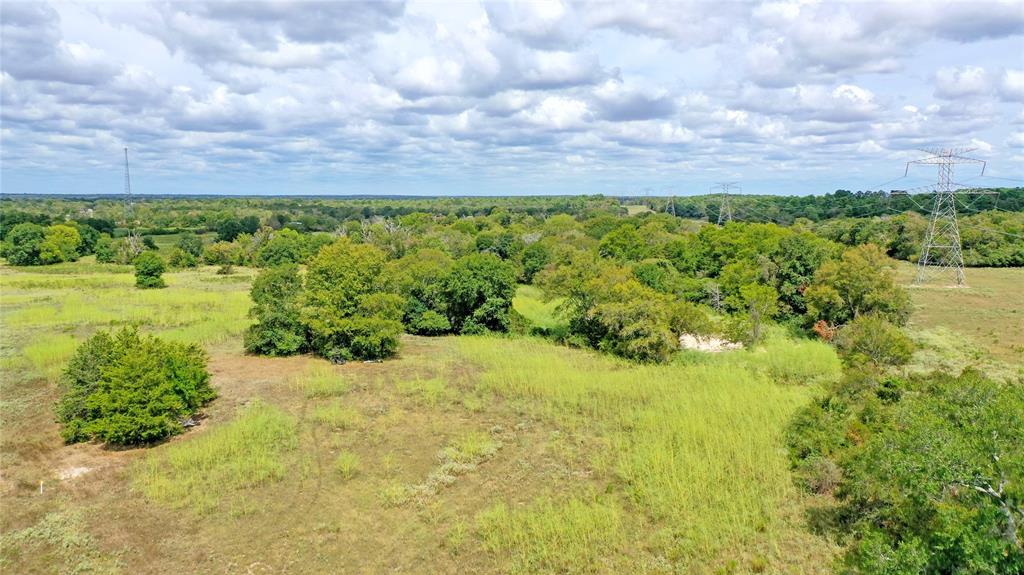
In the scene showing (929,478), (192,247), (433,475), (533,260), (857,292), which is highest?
(857,292)

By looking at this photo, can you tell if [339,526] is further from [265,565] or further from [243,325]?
[243,325]

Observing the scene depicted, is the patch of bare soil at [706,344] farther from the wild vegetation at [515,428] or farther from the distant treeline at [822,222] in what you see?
the distant treeline at [822,222]

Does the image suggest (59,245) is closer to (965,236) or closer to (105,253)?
(105,253)

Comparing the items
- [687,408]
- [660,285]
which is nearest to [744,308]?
[660,285]

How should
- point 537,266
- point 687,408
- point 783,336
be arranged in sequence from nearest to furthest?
point 687,408 < point 783,336 < point 537,266

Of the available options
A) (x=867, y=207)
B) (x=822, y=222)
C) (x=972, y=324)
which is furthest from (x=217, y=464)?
(x=867, y=207)

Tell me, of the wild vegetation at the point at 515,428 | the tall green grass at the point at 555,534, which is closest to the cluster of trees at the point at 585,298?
the wild vegetation at the point at 515,428
